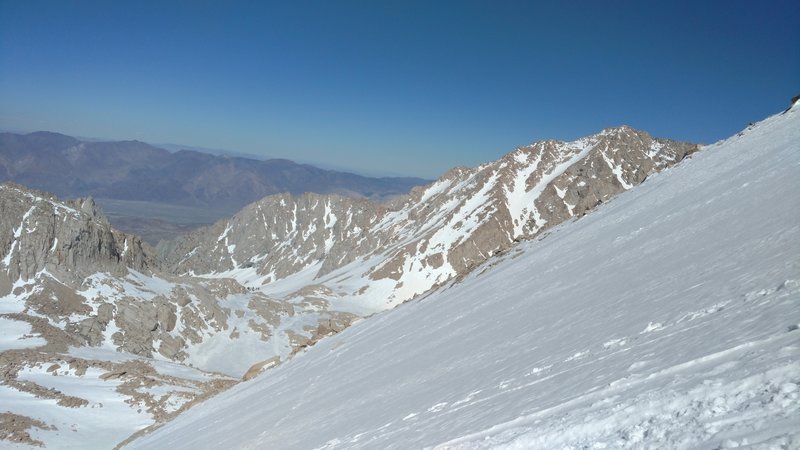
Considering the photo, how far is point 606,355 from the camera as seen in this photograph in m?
9.52

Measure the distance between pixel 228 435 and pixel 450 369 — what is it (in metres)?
9.25

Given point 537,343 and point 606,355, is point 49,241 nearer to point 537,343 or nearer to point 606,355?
point 537,343

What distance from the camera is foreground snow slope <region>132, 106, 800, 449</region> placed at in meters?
6.48

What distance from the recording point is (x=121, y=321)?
311ft

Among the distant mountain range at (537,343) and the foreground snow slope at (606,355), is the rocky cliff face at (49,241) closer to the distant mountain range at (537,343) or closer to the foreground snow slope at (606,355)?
the distant mountain range at (537,343)

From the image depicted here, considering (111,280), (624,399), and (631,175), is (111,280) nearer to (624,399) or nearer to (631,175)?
(624,399)

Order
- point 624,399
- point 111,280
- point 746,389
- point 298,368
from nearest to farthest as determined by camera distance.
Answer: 1. point 746,389
2. point 624,399
3. point 298,368
4. point 111,280

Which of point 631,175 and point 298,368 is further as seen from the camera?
point 631,175

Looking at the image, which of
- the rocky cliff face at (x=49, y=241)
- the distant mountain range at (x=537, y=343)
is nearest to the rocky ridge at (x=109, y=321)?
the rocky cliff face at (x=49, y=241)

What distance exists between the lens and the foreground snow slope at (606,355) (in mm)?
6480

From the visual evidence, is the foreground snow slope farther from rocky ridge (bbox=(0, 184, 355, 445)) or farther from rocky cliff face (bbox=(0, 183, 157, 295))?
rocky cliff face (bbox=(0, 183, 157, 295))

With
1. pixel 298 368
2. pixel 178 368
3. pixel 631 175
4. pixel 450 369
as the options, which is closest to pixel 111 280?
pixel 178 368

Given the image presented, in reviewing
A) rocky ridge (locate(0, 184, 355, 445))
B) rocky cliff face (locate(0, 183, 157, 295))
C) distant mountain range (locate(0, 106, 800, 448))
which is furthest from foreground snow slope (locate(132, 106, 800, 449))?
rocky cliff face (locate(0, 183, 157, 295))

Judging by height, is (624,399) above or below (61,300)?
below
